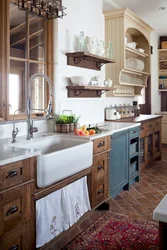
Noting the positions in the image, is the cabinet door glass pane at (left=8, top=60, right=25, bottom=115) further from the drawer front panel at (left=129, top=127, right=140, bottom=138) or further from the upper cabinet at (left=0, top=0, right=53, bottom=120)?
the drawer front panel at (left=129, top=127, right=140, bottom=138)

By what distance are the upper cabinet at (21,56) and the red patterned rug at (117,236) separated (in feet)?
4.39

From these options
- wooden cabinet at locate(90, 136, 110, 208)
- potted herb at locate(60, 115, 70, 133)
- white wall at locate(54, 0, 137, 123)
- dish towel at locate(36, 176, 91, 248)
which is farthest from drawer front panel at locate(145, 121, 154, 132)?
dish towel at locate(36, 176, 91, 248)

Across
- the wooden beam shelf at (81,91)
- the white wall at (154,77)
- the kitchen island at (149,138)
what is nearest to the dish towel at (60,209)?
the wooden beam shelf at (81,91)

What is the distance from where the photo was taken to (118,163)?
3588 millimetres

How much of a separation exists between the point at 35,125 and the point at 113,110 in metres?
2.08

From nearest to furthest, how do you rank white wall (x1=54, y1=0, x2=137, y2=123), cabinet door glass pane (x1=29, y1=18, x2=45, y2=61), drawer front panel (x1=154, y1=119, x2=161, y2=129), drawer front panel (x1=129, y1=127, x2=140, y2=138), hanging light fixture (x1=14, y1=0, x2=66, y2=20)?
hanging light fixture (x1=14, y1=0, x2=66, y2=20) → cabinet door glass pane (x1=29, y1=18, x2=45, y2=61) → white wall (x1=54, y1=0, x2=137, y2=123) → drawer front panel (x1=129, y1=127, x2=140, y2=138) → drawer front panel (x1=154, y1=119, x2=161, y2=129)

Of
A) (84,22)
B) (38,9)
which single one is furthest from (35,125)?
(84,22)

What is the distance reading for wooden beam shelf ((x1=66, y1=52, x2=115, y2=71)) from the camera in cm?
344

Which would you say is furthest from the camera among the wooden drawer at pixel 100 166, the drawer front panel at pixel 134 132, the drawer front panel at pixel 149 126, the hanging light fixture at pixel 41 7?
the drawer front panel at pixel 149 126

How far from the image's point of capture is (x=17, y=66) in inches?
113

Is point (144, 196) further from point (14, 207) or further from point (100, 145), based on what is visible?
point (14, 207)

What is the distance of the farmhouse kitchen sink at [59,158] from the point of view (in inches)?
81.0

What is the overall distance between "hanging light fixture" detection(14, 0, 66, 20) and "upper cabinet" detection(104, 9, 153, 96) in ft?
7.15

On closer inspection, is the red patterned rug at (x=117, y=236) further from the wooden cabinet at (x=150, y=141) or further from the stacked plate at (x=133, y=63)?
the stacked plate at (x=133, y=63)
